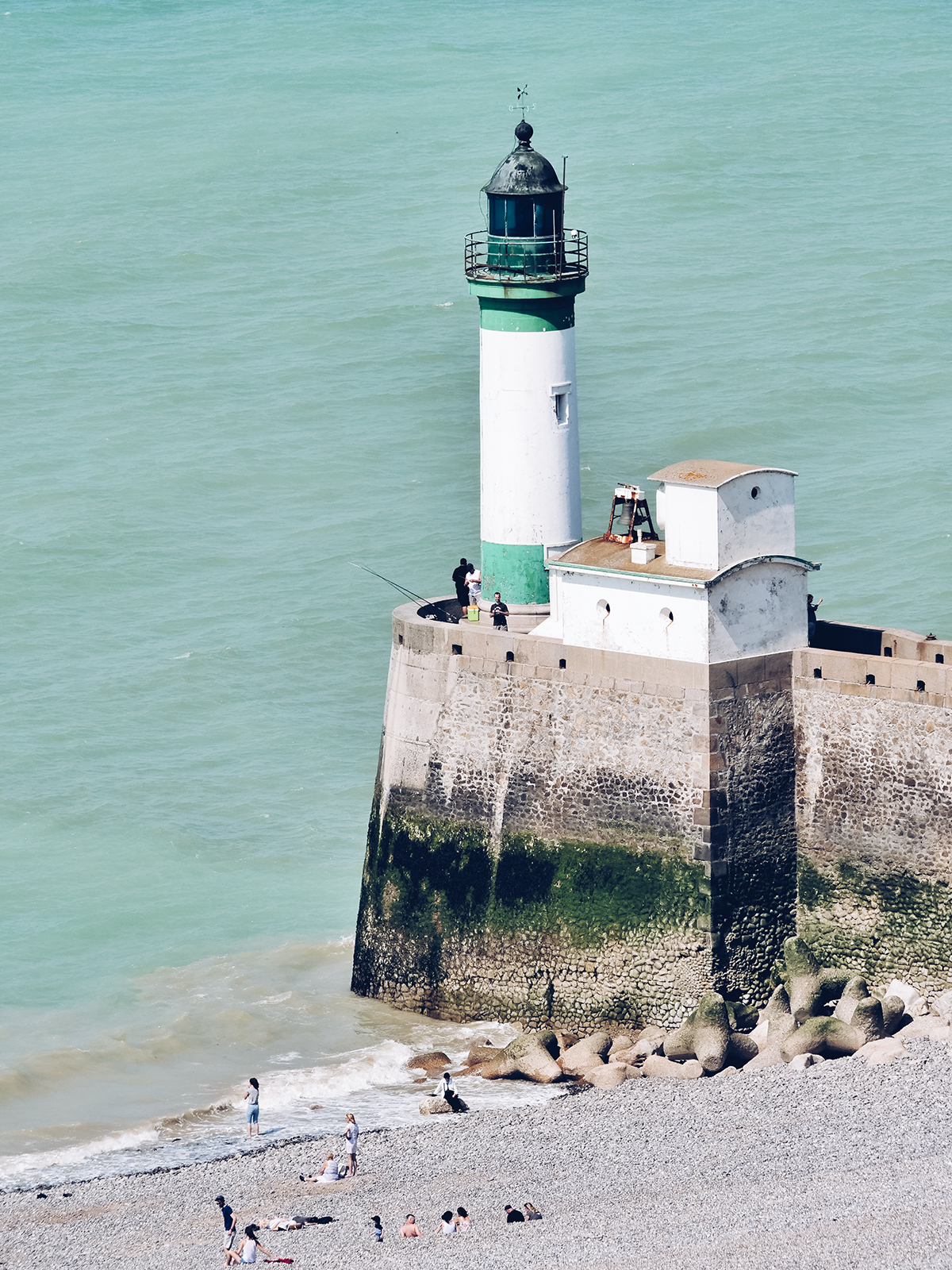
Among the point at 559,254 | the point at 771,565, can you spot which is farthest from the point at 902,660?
the point at 559,254

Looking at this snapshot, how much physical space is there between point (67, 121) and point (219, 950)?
154 ft

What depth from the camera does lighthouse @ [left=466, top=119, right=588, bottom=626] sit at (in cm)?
2850

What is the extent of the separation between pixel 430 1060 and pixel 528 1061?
1441 millimetres

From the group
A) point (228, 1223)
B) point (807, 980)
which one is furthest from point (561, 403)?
point (228, 1223)

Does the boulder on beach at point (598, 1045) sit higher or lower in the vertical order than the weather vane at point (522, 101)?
lower

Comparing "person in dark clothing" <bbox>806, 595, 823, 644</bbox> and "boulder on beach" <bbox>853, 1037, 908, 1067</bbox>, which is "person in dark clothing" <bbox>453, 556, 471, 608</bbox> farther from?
"boulder on beach" <bbox>853, 1037, 908, 1067</bbox>

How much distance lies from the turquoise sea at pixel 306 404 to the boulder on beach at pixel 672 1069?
9.50ft

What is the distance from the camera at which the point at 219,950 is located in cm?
3275

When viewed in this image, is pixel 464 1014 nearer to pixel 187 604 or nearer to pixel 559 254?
pixel 559 254

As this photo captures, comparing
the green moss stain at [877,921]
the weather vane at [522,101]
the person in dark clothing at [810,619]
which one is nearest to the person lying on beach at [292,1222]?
the green moss stain at [877,921]

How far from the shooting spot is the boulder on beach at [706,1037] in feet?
85.6

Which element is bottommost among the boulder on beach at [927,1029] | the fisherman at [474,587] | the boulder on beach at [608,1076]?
the boulder on beach at [608,1076]

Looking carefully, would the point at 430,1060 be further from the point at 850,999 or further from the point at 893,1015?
the point at 893,1015

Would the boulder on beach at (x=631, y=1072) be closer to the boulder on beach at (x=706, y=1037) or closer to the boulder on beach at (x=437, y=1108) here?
the boulder on beach at (x=706, y=1037)
